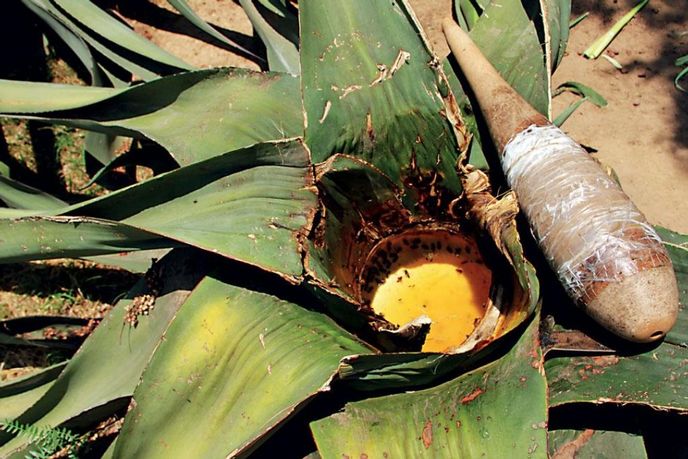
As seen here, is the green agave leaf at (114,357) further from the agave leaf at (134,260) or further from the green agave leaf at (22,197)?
the green agave leaf at (22,197)

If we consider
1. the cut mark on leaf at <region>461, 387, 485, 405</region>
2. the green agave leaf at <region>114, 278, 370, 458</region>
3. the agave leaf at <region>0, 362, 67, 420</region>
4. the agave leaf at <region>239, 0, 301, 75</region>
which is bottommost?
the agave leaf at <region>0, 362, 67, 420</region>

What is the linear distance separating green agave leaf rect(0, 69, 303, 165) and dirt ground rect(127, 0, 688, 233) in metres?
0.83

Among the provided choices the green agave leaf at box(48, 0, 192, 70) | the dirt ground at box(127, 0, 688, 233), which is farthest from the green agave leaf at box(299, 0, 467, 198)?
the dirt ground at box(127, 0, 688, 233)

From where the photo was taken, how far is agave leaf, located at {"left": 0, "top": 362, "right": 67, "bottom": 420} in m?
1.47

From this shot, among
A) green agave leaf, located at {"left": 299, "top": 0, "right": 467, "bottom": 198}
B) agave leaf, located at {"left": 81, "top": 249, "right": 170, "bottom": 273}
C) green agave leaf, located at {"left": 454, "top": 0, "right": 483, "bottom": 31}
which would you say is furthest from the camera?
agave leaf, located at {"left": 81, "top": 249, "right": 170, "bottom": 273}

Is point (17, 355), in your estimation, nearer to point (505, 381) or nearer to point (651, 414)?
point (505, 381)

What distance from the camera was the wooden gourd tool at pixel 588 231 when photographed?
1.06 metres

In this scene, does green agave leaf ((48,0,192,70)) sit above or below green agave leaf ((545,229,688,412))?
above

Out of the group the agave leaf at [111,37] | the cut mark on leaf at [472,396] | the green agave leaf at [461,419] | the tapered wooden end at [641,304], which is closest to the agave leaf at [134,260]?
the agave leaf at [111,37]

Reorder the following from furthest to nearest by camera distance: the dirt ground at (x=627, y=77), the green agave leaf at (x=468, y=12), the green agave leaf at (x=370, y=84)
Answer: the dirt ground at (x=627, y=77), the green agave leaf at (x=468, y=12), the green agave leaf at (x=370, y=84)

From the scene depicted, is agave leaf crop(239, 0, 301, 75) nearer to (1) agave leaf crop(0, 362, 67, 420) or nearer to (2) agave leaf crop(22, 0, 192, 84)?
(2) agave leaf crop(22, 0, 192, 84)

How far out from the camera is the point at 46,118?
4.26 ft

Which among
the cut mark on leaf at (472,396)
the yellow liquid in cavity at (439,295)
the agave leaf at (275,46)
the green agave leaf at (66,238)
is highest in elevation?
the agave leaf at (275,46)

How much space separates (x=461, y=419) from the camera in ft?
3.63
